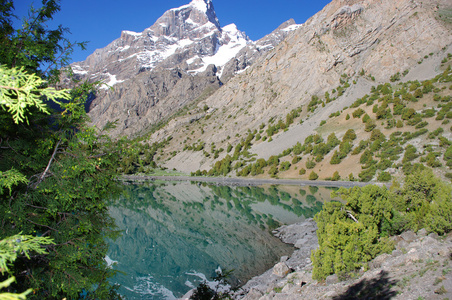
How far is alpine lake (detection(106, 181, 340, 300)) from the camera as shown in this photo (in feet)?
60.6

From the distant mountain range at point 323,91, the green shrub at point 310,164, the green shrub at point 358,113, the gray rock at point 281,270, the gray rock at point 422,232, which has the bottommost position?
the gray rock at point 281,270

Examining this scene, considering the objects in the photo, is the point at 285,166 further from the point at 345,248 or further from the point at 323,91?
the point at 345,248

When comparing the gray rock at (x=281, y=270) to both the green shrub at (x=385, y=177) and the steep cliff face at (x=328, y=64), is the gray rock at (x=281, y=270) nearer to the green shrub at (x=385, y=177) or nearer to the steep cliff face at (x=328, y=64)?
the green shrub at (x=385, y=177)

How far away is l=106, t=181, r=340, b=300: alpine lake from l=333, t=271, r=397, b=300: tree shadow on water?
4859 mm

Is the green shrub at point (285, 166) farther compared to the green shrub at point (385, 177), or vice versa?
the green shrub at point (285, 166)

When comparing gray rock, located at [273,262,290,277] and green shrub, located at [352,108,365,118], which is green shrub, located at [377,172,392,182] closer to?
green shrub, located at [352,108,365,118]

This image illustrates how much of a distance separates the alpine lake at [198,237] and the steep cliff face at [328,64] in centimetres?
3242

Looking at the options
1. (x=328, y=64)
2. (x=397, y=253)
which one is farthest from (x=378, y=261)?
(x=328, y=64)

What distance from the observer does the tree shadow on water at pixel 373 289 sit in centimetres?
767

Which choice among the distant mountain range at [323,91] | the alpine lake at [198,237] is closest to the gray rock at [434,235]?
the alpine lake at [198,237]

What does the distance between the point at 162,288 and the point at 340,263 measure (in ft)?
41.4

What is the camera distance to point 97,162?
6.66m

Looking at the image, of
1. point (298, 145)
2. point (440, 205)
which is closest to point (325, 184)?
point (298, 145)

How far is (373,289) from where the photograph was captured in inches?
324
